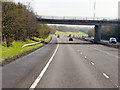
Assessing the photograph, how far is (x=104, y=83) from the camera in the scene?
399 inches

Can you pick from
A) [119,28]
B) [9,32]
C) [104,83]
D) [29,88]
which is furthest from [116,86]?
[119,28]

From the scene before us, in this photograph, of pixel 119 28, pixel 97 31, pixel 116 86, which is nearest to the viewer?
pixel 116 86

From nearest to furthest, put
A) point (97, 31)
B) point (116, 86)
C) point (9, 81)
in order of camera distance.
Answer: point (116, 86) < point (9, 81) < point (97, 31)

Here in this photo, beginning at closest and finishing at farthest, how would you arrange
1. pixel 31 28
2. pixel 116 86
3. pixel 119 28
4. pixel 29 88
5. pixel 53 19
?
pixel 29 88, pixel 116 86, pixel 31 28, pixel 53 19, pixel 119 28

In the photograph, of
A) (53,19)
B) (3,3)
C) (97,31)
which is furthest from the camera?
(97,31)

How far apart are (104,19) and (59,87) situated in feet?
192

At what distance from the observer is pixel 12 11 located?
36.3m

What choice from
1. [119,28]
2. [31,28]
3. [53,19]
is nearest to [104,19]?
[53,19]

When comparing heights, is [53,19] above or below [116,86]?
above

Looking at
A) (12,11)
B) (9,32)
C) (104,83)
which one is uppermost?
(12,11)

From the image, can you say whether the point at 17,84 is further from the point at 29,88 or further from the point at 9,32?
the point at 9,32

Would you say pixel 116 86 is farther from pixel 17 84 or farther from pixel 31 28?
pixel 31 28

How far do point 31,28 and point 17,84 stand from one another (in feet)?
158

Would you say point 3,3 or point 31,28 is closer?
point 3,3
